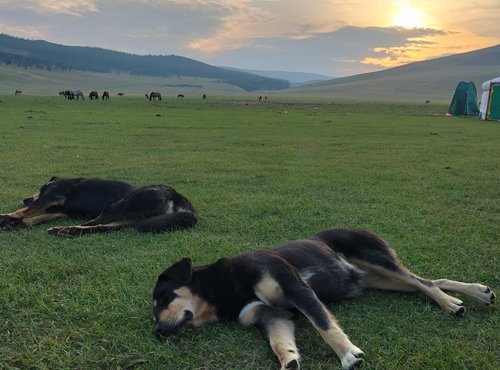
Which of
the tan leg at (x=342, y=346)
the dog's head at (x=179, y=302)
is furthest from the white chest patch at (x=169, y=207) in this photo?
the tan leg at (x=342, y=346)

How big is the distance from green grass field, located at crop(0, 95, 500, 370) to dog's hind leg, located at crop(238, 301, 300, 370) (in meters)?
0.09

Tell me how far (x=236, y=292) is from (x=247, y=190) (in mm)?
5460

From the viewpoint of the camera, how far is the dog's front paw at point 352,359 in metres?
3.25

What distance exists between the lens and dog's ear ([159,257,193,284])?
389cm

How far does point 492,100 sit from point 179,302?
3704cm

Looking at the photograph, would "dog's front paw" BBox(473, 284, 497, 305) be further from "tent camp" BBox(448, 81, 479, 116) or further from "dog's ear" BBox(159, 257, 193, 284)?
"tent camp" BBox(448, 81, 479, 116)

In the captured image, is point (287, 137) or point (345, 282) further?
point (287, 137)

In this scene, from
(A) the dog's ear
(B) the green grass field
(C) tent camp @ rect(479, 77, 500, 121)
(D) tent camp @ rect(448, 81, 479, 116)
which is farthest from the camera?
(D) tent camp @ rect(448, 81, 479, 116)

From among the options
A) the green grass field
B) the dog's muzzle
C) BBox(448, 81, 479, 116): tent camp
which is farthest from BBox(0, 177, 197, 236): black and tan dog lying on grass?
BBox(448, 81, 479, 116): tent camp

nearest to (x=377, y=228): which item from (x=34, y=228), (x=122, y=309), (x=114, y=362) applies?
(x=122, y=309)

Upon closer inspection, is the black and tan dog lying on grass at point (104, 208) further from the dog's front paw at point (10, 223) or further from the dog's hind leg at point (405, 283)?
the dog's hind leg at point (405, 283)

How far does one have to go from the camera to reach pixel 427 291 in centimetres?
427

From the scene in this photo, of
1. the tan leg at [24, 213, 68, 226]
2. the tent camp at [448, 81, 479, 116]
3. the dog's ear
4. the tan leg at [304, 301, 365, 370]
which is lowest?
the tan leg at [24, 213, 68, 226]

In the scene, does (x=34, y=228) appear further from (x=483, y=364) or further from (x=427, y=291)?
(x=483, y=364)
